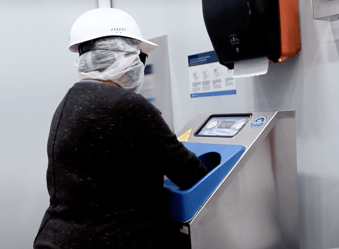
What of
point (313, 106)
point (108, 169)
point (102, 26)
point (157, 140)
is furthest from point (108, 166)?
point (313, 106)

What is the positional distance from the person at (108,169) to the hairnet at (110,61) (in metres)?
0.13

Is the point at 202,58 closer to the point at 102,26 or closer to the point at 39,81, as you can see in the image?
the point at 102,26

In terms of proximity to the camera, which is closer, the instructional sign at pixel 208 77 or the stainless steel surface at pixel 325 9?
the stainless steel surface at pixel 325 9

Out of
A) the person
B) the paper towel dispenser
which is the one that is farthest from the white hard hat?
the paper towel dispenser

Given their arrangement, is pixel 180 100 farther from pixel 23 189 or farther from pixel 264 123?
pixel 23 189

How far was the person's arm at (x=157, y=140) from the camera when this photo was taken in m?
0.92

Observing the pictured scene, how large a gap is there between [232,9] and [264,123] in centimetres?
48

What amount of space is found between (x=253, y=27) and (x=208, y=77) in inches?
25.5

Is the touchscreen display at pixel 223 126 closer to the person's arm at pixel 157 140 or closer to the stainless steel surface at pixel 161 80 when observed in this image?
the person's arm at pixel 157 140

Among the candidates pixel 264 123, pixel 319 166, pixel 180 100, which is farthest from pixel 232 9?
pixel 180 100

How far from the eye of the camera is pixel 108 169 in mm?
920

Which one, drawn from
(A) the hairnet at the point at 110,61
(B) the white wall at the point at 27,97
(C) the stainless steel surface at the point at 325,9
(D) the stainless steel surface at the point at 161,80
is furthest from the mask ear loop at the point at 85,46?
(B) the white wall at the point at 27,97

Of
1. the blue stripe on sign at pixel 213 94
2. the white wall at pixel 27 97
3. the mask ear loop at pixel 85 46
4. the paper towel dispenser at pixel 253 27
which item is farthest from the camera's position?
the white wall at pixel 27 97

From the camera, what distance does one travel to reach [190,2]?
1.98 metres
